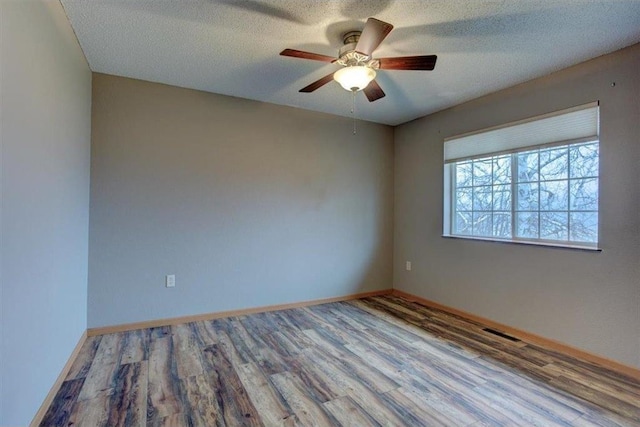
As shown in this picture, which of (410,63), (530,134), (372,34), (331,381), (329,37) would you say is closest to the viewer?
(372,34)

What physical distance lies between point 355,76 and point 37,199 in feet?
6.60

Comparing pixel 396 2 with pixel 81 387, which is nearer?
pixel 396 2

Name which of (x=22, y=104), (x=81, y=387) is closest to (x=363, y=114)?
(x=22, y=104)

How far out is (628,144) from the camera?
91.7 inches

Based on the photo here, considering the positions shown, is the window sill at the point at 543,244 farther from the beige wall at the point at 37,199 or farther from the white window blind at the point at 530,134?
the beige wall at the point at 37,199

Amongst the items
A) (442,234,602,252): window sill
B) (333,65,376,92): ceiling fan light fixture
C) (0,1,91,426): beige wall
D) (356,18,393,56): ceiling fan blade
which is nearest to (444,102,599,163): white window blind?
(442,234,602,252): window sill

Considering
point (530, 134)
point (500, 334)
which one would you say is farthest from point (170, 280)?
point (530, 134)

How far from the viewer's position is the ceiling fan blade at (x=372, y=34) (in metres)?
1.67

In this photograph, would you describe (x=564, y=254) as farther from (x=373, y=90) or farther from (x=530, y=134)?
(x=373, y=90)

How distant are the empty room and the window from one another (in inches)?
0.8

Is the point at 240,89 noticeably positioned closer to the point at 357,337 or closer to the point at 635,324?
the point at 357,337

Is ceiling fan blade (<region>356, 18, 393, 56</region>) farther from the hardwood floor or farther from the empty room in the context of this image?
the hardwood floor

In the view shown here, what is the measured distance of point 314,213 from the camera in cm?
395

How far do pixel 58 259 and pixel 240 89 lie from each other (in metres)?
2.16
